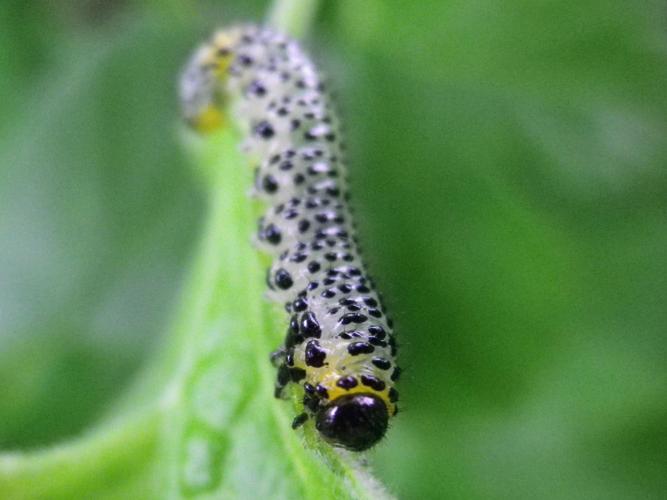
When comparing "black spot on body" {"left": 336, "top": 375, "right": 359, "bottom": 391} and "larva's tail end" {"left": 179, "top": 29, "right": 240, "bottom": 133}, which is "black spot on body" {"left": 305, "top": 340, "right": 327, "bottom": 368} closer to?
"black spot on body" {"left": 336, "top": 375, "right": 359, "bottom": 391}

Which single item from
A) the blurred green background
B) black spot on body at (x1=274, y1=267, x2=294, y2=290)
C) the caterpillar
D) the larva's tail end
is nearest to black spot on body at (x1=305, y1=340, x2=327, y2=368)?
the caterpillar

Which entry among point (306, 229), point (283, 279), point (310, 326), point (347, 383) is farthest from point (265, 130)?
point (347, 383)

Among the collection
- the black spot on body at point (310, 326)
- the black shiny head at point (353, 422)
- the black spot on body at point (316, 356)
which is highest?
the black spot on body at point (310, 326)

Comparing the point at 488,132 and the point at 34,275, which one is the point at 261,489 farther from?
the point at 34,275

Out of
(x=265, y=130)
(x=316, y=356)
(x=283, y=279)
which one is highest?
(x=265, y=130)

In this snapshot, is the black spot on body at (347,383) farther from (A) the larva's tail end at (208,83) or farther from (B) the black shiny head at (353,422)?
(A) the larva's tail end at (208,83)

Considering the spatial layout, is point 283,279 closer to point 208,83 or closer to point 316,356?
point 316,356

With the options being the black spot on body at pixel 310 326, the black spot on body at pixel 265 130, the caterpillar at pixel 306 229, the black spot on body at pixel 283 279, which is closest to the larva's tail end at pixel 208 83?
the caterpillar at pixel 306 229
